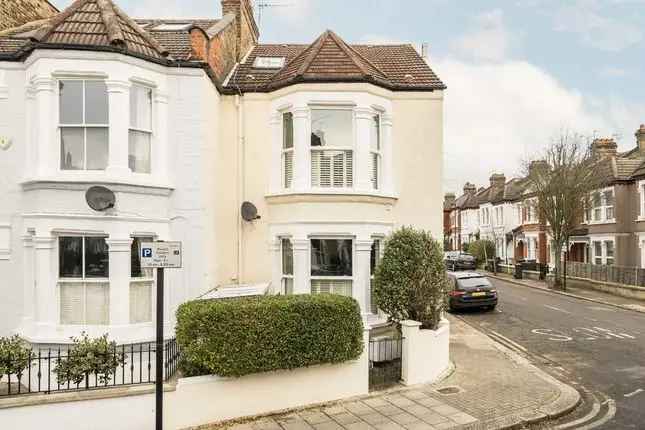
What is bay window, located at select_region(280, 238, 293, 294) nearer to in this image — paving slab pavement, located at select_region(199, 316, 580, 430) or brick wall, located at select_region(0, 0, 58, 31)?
paving slab pavement, located at select_region(199, 316, 580, 430)

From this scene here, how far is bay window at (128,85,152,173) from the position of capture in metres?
9.32

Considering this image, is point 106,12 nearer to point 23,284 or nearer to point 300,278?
point 23,284

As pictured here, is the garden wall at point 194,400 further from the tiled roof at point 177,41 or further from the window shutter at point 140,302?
the tiled roof at point 177,41

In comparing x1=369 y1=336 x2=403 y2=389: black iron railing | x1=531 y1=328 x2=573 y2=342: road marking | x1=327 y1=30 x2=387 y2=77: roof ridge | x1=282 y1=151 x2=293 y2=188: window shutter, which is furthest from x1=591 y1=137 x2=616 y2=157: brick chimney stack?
x1=369 y1=336 x2=403 y2=389: black iron railing

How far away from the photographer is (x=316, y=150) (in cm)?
1071

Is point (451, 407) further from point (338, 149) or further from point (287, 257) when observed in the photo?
point (338, 149)

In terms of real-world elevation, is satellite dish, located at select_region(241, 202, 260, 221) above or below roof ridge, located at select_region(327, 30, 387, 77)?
below

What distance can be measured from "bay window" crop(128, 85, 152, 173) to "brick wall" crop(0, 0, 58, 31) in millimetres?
5630

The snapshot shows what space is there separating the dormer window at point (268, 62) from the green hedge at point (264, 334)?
7.75 metres

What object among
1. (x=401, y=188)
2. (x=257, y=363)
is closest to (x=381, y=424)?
(x=257, y=363)

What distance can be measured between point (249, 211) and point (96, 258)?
3395 mm

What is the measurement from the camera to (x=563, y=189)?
26.6m

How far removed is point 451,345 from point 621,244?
71.8 ft

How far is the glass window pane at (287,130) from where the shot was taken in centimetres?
1109
